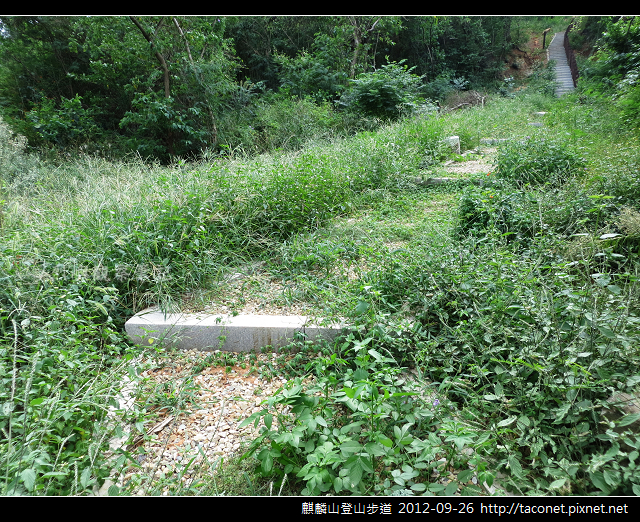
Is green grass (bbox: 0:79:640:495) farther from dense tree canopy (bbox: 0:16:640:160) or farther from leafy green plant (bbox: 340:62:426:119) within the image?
leafy green plant (bbox: 340:62:426:119)

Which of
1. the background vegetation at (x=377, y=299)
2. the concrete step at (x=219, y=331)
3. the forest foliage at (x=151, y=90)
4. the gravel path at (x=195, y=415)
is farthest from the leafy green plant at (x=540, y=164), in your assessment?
the forest foliage at (x=151, y=90)

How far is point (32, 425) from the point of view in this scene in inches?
67.4

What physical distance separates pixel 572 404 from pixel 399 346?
0.92 meters

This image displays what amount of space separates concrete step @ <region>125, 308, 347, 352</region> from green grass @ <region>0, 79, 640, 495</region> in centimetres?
17

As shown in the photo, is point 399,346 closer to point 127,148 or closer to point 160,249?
point 160,249

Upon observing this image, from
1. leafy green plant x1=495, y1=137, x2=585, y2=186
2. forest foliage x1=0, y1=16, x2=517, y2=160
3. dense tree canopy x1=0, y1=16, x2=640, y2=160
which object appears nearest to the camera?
leafy green plant x1=495, y1=137, x2=585, y2=186

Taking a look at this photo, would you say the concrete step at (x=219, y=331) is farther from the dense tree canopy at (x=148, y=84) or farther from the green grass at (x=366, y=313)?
Result: the dense tree canopy at (x=148, y=84)

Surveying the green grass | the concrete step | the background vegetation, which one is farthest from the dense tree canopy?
the concrete step

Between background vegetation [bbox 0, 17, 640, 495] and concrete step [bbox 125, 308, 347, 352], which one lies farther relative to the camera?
concrete step [bbox 125, 308, 347, 352]

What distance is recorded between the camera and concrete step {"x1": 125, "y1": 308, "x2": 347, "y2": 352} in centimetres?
274

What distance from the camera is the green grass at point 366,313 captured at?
63.0 inches

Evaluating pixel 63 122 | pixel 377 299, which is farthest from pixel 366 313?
pixel 63 122

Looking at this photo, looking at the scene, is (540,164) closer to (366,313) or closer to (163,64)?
(366,313)

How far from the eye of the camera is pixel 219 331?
111 inches
